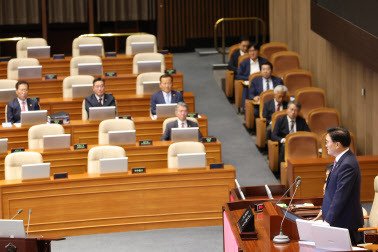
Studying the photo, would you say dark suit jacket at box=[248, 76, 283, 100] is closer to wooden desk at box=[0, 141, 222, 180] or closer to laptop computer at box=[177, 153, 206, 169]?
wooden desk at box=[0, 141, 222, 180]

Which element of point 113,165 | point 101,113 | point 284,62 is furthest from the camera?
point 284,62

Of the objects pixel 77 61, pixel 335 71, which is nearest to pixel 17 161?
pixel 77 61

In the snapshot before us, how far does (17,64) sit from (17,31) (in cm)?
365

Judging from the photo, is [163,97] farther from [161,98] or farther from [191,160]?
[191,160]

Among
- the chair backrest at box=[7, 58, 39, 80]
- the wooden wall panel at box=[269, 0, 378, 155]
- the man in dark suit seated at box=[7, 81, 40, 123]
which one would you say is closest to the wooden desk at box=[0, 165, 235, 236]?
Result: the man in dark suit seated at box=[7, 81, 40, 123]

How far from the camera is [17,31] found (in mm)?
14008

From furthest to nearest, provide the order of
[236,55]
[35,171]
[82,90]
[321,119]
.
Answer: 1. [236,55]
2. [82,90]
3. [321,119]
4. [35,171]

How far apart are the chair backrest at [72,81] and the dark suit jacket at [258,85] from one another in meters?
2.15

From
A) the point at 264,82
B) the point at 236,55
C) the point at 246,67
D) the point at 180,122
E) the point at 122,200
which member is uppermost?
the point at 236,55

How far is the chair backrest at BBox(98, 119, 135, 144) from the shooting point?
Result: 27.2ft

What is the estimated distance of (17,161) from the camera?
7.53 m

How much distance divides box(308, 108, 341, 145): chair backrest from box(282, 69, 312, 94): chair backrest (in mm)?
1293

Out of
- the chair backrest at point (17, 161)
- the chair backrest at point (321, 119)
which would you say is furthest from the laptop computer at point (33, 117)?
the chair backrest at point (321, 119)

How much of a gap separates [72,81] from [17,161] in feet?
8.30
